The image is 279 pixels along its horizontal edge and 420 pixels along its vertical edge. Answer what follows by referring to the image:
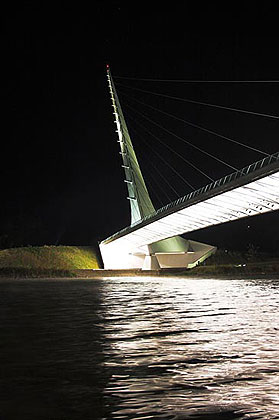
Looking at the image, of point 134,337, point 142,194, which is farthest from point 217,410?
point 142,194

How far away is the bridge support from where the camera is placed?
285ft

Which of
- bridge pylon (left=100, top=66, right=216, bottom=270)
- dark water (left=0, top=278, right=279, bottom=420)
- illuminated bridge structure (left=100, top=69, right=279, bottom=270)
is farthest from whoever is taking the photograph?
bridge pylon (left=100, top=66, right=216, bottom=270)

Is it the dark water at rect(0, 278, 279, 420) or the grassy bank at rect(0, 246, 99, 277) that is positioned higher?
the grassy bank at rect(0, 246, 99, 277)

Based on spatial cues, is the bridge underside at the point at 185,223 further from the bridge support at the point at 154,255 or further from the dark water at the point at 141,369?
the dark water at the point at 141,369

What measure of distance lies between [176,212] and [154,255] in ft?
111

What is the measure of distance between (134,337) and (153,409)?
517 cm

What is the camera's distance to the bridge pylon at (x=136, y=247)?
237 feet

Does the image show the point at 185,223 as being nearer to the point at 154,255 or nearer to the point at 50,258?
the point at 154,255

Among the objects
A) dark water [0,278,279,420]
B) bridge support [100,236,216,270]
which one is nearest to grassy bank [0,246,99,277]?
bridge support [100,236,216,270]

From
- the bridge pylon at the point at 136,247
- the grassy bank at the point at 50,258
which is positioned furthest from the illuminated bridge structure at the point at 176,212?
the grassy bank at the point at 50,258

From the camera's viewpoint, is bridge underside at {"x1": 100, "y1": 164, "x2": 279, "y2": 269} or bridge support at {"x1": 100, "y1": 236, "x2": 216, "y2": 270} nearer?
bridge underside at {"x1": 100, "y1": 164, "x2": 279, "y2": 269}

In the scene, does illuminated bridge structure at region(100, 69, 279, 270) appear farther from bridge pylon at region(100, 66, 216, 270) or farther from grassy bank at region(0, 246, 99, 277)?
grassy bank at region(0, 246, 99, 277)

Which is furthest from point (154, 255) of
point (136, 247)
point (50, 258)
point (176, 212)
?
point (176, 212)

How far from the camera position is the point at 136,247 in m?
85.2
